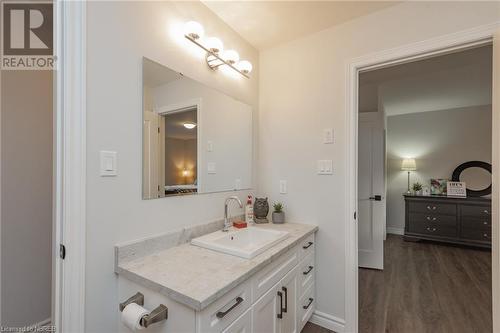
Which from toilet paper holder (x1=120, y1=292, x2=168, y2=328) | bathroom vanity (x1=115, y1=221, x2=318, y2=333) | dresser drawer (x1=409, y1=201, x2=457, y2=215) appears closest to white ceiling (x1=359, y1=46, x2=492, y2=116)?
dresser drawer (x1=409, y1=201, x2=457, y2=215)

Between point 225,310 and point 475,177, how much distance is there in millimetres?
5019

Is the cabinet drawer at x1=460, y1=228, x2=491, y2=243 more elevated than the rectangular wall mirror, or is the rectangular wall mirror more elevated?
the rectangular wall mirror

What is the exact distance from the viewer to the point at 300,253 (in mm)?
1685

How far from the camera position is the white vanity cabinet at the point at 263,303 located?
3.07 ft

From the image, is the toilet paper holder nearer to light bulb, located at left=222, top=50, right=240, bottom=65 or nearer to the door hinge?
the door hinge

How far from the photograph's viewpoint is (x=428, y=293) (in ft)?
8.02

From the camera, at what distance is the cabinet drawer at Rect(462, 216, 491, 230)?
12.2 ft

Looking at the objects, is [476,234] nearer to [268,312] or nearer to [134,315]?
[268,312]

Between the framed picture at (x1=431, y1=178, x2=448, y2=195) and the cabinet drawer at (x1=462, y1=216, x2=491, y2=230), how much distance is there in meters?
0.52

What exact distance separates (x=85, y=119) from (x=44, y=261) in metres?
1.41

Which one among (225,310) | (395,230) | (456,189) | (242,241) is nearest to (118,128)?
(225,310)

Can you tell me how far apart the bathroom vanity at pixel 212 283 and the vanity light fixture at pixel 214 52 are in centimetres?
118

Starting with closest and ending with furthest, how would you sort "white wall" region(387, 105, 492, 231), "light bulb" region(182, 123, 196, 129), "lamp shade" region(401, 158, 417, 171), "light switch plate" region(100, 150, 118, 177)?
"light switch plate" region(100, 150, 118, 177)
"light bulb" region(182, 123, 196, 129)
"white wall" region(387, 105, 492, 231)
"lamp shade" region(401, 158, 417, 171)

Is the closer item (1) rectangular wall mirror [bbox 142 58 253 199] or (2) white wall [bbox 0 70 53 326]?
(1) rectangular wall mirror [bbox 142 58 253 199]
